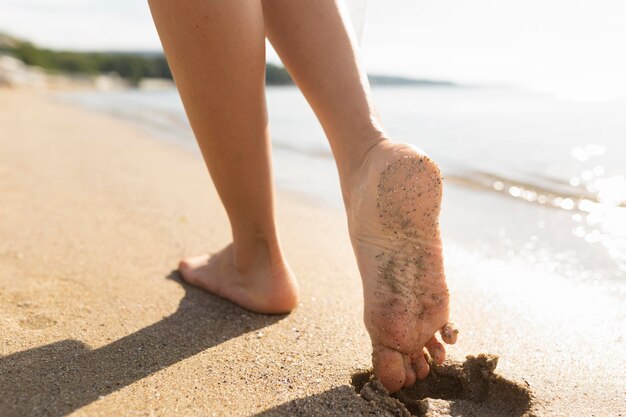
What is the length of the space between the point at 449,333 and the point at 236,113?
0.58 metres

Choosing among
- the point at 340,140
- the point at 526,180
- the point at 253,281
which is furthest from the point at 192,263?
the point at 526,180

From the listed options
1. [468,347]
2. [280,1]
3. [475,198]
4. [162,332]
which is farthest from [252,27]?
[475,198]

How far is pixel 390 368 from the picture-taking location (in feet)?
3.28

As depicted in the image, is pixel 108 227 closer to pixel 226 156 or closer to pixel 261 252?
pixel 261 252

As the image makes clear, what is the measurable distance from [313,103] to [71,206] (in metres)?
1.50

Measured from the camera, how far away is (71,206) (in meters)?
2.24

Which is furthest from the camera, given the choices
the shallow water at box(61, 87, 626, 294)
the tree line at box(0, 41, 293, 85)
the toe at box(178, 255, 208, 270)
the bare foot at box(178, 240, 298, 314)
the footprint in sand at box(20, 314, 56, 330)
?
the tree line at box(0, 41, 293, 85)

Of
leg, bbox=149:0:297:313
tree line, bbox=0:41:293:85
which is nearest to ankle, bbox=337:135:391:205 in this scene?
leg, bbox=149:0:297:313

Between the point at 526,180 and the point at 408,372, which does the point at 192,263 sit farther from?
the point at 526,180

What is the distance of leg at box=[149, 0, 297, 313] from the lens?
1.02 meters

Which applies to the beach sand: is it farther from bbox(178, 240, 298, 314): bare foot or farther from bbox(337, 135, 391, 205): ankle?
bbox(337, 135, 391, 205): ankle

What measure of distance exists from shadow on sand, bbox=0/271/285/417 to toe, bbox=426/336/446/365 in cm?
42

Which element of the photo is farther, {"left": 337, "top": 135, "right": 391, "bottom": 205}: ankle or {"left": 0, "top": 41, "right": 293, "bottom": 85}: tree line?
{"left": 0, "top": 41, "right": 293, "bottom": 85}: tree line

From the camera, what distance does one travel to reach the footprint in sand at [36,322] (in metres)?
1.19
